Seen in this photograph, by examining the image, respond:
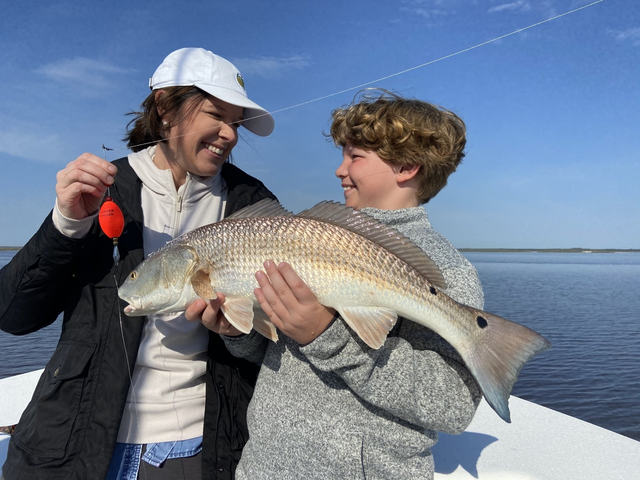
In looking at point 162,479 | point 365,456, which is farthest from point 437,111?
point 162,479

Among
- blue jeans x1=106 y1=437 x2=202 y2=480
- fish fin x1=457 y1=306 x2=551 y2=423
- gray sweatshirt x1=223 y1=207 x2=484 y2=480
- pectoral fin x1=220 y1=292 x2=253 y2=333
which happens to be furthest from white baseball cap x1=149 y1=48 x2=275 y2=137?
blue jeans x1=106 y1=437 x2=202 y2=480

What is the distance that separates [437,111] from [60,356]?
2629 millimetres

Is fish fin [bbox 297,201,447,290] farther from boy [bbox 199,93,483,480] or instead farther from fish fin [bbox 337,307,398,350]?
fish fin [bbox 337,307,398,350]

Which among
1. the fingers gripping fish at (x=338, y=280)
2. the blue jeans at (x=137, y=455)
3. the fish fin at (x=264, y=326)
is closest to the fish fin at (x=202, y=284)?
the fingers gripping fish at (x=338, y=280)

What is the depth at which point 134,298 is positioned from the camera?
257 centimetres

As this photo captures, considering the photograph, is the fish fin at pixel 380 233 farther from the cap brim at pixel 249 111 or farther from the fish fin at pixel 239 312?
the cap brim at pixel 249 111

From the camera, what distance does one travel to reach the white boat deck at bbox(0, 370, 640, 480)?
13.1 feet

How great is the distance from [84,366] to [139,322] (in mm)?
358

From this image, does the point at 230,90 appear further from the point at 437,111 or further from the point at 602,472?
the point at 602,472

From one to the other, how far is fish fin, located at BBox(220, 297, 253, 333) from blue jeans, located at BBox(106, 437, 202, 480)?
2.92 feet

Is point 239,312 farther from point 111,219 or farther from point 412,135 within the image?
point 412,135

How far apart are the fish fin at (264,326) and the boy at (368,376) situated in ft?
0.34

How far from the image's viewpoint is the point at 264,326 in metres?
2.48

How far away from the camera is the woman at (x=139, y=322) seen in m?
2.42
